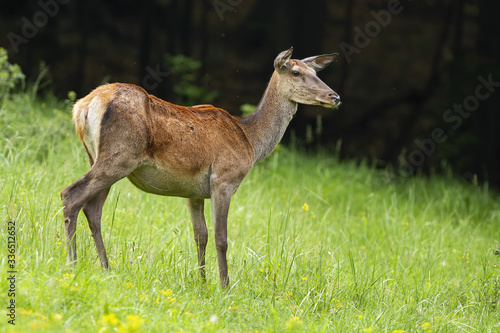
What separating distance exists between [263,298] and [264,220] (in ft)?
7.55

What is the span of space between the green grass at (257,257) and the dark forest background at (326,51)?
2.60 metres

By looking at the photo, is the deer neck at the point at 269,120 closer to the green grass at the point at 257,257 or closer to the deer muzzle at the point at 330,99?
the deer muzzle at the point at 330,99

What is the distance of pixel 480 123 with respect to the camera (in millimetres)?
12172

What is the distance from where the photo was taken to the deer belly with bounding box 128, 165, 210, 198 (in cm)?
469

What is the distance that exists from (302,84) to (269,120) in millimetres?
416

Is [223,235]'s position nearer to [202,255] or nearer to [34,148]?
[202,255]

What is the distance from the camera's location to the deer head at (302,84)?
5406mm

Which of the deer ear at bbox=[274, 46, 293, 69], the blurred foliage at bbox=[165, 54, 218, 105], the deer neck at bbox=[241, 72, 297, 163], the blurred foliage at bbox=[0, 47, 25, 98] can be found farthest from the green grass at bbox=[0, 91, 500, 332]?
the blurred foliage at bbox=[165, 54, 218, 105]

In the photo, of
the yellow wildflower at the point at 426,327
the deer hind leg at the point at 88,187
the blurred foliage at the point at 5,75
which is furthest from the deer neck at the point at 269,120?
the blurred foliage at the point at 5,75

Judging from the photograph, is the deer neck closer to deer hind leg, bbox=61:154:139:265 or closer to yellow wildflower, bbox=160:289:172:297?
deer hind leg, bbox=61:154:139:265

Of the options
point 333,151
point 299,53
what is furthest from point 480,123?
point 299,53

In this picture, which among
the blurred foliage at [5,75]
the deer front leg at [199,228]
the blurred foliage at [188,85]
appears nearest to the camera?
the deer front leg at [199,228]

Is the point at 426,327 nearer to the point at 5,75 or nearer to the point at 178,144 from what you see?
the point at 178,144

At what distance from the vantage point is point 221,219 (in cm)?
499
